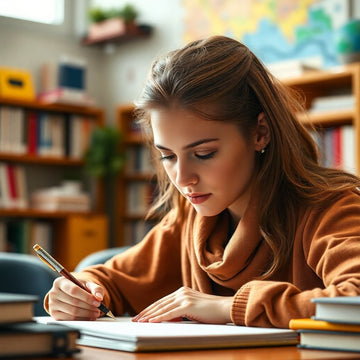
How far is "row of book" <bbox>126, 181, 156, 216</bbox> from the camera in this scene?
495 cm

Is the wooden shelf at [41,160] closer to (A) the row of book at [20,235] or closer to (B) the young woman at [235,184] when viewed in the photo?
(A) the row of book at [20,235]

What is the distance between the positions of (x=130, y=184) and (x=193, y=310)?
388 centimetres

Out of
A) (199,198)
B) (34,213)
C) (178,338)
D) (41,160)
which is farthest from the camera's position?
(41,160)

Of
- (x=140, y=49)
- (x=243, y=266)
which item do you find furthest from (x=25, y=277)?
(x=140, y=49)

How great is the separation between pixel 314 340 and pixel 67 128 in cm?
421

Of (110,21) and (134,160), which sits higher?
(110,21)

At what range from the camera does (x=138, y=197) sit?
5020 millimetres

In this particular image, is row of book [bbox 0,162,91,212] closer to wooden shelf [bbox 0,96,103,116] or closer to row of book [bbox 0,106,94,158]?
row of book [bbox 0,106,94,158]

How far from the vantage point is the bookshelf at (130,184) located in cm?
498

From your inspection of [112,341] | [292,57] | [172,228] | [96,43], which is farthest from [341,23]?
[112,341]

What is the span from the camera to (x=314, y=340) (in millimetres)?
977

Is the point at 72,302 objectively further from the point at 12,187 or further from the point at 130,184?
the point at 130,184

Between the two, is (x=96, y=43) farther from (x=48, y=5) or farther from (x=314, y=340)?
(x=314, y=340)

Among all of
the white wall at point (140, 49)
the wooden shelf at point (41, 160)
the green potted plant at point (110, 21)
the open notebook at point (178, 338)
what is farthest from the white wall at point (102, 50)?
the open notebook at point (178, 338)
